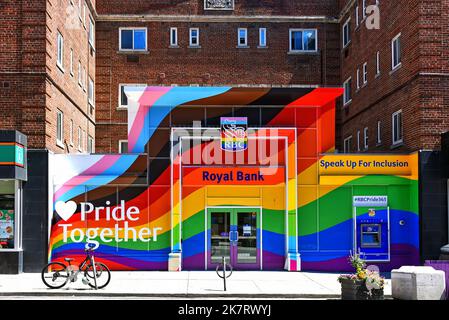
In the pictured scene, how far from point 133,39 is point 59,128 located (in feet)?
35.8

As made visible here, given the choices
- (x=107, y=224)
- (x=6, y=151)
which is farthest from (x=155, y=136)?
(x=6, y=151)

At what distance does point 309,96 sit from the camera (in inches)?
812

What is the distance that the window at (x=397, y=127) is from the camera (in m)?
21.7

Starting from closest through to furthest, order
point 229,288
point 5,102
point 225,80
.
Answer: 1. point 229,288
2. point 5,102
3. point 225,80

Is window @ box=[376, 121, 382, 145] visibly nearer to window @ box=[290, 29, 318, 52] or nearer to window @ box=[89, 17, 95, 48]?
window @ box=[290, 29, 318, 52]

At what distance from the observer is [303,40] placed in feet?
105

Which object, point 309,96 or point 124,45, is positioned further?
point 124,45

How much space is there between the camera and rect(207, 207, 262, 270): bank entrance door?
20562 millimetres

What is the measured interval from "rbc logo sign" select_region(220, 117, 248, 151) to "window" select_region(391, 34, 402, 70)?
20.9ft

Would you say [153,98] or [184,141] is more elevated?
[153,98]

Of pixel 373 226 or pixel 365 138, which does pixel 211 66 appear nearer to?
pixel 365 138

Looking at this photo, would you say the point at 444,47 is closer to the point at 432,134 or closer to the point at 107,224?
the point at 432,134

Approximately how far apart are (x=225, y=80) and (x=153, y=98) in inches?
453

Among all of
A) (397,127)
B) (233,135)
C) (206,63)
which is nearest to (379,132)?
(397,127)
